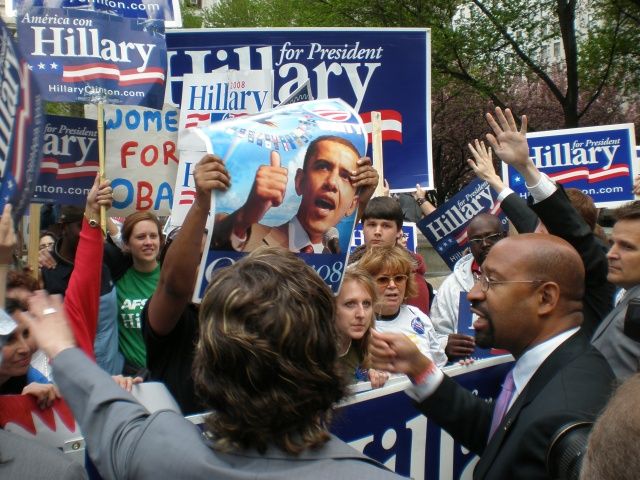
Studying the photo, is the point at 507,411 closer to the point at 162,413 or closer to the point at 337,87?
the point at 162,413

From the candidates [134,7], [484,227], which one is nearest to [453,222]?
[484,227]

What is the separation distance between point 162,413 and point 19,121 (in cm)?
104

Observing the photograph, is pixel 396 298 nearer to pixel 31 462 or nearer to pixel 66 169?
pixel 66 169

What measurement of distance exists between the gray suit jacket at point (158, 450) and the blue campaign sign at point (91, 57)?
8.42ft

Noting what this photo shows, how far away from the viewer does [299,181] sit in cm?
269

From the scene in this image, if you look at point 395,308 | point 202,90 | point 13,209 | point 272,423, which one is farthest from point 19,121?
point 395,308

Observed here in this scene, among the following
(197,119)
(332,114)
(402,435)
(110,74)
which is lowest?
(402,435)

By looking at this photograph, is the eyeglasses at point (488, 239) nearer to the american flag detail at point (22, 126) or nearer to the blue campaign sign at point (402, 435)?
the blue campaign sign at point (402, 435)

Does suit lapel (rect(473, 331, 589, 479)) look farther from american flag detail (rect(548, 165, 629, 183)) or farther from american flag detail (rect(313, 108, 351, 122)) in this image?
american flag detail (rect(548, 165, 629, 183))

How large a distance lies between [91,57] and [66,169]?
617 mm

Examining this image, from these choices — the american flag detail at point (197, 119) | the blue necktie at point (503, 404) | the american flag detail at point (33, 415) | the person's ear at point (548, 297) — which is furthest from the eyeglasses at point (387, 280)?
the american flag detail at point (33, 415)

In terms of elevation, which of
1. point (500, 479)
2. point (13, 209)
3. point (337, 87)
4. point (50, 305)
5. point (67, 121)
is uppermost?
point (337, 87)

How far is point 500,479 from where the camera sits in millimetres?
2107

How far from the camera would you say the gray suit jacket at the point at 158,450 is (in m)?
1.51
